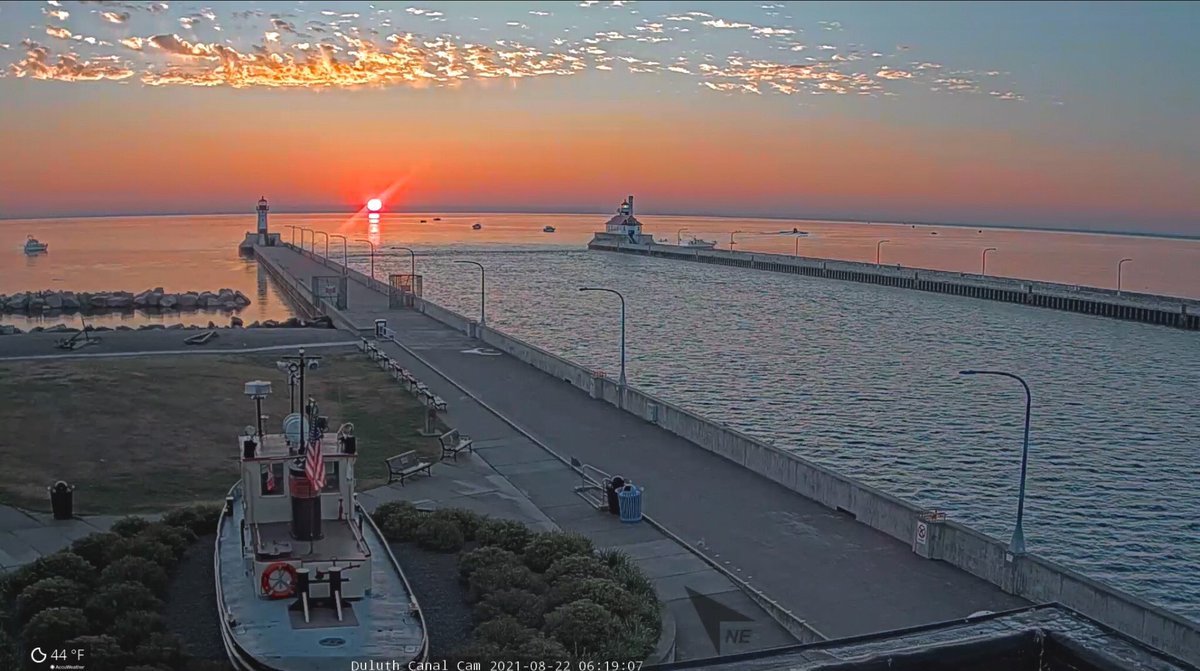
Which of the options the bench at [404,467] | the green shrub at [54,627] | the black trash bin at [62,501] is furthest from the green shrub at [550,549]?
the black trash bin at [62,501]

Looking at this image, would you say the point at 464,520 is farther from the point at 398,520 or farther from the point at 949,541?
the point at 949,541

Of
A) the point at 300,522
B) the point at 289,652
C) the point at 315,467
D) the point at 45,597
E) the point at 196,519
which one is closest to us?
the point at 289,652

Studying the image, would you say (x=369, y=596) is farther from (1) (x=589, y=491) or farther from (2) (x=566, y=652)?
(1) (x=589, y=491)

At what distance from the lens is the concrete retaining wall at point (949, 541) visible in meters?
17.1

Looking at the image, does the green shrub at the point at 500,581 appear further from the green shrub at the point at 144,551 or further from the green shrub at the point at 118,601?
the green shrub at the point at 144,551

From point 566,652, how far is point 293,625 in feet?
A: 13.5

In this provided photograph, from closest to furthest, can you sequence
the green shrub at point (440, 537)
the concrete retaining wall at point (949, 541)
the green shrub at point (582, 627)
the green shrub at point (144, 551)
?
the green shrub at point (582, 627)
the concrete retaining wall at point (949, 541)
the green shrub at point (144, 551)
the green shrub at point (440, 537)

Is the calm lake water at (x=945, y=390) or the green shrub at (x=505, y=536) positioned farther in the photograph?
the calm lake water at (x=945, y=390)

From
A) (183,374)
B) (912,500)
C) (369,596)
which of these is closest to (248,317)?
(183,374)

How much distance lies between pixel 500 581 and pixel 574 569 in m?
1.39

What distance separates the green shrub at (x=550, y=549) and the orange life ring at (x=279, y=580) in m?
4.96

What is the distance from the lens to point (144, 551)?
1830 centimetres

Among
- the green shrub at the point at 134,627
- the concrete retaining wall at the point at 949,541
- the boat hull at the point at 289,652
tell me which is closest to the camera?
the boat hull at the point at 289,652

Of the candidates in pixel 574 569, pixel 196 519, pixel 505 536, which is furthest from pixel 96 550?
pixel 574 569
